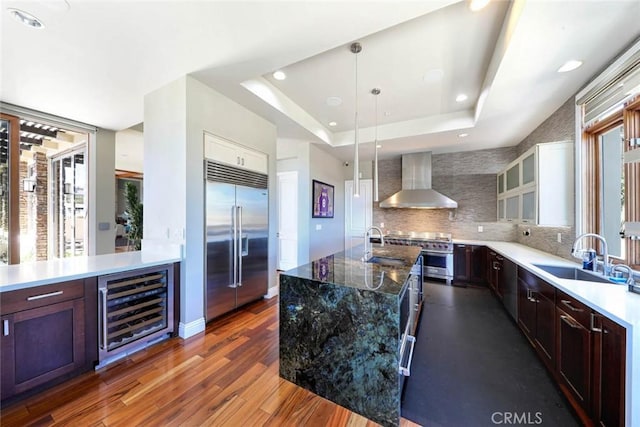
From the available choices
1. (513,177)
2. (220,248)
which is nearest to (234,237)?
(220,248)

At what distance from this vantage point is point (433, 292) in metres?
4.11

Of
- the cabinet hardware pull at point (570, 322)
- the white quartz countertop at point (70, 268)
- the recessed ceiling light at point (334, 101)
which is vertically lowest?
the cabinet hardware pull at point (570, 322)

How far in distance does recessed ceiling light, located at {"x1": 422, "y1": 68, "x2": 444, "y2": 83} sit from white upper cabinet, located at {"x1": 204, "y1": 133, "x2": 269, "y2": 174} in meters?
2.31

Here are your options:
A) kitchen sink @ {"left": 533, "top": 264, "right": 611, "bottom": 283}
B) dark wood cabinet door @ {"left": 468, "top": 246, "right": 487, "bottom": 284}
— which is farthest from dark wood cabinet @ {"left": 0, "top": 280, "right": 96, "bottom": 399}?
dark wood cabinet door @ {"left": 468, "top": 246, "right": 487, "bottom": 284}

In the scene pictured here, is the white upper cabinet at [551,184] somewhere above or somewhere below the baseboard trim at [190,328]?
above

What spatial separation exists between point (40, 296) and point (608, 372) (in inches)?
141

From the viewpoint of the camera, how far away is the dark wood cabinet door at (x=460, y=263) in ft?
14.6

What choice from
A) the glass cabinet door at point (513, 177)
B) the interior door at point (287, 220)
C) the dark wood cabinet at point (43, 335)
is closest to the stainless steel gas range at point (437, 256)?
the glass cabinet door at point (513, 177)

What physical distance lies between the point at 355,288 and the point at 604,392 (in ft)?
4.72

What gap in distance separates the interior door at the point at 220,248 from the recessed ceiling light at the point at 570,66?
347cm

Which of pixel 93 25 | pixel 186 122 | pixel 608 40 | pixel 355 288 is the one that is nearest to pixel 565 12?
pixel 608 40

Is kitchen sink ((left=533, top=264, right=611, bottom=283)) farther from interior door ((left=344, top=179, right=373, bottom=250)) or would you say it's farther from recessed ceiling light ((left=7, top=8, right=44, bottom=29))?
recessed ceiling light ((left=7, top=8, right=44, bottom=29))

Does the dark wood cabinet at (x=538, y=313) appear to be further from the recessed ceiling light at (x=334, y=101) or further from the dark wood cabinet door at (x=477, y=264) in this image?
the recessed ceiling light at (x=334, y=101)

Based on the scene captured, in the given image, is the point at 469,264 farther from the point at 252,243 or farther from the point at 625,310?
the point at 252,243
